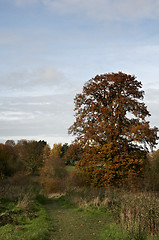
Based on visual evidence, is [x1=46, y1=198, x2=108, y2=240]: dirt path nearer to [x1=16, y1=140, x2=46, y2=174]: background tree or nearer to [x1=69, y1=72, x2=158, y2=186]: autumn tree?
[x1=69, y1=72, x2=158, y2=186]: autumn tree

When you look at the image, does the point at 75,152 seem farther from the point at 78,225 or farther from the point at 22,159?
the point at 22,159

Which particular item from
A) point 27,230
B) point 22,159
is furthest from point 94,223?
point 22,159

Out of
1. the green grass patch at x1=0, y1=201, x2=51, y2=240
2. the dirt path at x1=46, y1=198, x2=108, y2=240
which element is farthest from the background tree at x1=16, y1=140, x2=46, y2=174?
the green grass patch at x1=0, y1=201, x2=51, y2=240

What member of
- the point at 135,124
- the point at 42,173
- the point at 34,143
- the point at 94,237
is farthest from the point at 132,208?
the point at 34,143

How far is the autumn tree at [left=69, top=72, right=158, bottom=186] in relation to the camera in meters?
18.9

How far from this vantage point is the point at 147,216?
31.0ft

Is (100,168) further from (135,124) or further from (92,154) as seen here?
(135,124)

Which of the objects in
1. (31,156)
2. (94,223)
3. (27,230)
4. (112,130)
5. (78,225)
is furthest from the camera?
(31,156)

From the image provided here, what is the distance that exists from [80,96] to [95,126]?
3.53 metres

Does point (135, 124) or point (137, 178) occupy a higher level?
point (135, 124)

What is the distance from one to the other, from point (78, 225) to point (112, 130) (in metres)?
8.88

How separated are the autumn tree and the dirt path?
5212mm

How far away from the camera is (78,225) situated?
39.8 feet

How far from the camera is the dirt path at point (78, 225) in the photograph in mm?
Result: 10327
